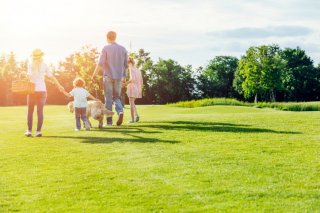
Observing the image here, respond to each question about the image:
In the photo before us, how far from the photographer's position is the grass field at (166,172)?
6.23m

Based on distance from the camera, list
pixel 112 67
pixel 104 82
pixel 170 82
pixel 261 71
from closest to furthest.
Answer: pixel 112 67 → pixel 104 82 → pixel 261 71 → pixel 170 82

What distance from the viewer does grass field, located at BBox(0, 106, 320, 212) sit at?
20.4 ft

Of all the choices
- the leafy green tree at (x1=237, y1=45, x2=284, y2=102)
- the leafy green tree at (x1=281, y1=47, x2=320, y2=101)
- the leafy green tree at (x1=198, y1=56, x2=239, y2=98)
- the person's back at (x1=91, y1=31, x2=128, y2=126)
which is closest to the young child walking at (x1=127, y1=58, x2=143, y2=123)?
the person's back at (x1=91, y1=31, x2=128, y2=126)

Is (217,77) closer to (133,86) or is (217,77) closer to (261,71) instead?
(261,71)

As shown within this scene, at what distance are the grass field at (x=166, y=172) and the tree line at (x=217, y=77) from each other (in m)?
53.9

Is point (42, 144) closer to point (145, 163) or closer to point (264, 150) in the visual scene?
point (145, 163)

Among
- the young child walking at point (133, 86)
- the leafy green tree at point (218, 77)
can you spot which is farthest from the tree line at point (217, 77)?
the young child walking at point (133, 86)

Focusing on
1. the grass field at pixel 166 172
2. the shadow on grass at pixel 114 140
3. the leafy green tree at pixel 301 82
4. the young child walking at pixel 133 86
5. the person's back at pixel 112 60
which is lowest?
the grass field at pixel 166 172

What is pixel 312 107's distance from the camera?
33.7 m

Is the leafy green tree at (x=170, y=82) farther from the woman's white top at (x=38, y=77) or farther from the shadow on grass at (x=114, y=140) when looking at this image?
the shadow on grass at (x=114, y=140)

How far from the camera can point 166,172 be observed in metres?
7.70

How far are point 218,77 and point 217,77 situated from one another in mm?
302

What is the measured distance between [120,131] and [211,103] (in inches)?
956

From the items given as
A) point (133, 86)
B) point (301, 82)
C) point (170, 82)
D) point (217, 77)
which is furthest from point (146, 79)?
point (133, 86)
